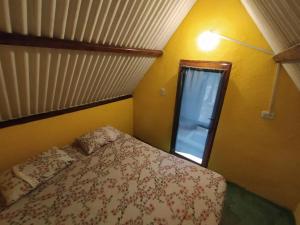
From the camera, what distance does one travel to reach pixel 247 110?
6.84 feet

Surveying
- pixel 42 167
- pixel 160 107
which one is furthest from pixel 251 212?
Result: pixel 42 167

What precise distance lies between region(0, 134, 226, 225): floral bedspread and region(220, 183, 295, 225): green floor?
0.57 meters

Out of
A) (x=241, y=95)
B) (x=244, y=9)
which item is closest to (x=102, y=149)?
(x=241, y=95)

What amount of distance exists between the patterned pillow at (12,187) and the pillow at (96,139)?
29.1 inches

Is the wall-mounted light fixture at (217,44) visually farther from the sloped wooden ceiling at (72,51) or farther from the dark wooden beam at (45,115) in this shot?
the dark wooden beam at (45,115)

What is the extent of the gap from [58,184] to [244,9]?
2786 millimetres

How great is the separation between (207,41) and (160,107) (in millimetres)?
1277

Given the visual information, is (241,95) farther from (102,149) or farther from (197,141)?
(102,149)

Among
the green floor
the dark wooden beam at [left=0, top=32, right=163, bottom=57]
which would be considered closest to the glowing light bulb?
the dark wooden beam at [left=0, top=32, right=163, bottom=57]

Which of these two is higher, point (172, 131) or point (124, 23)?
point (124, 23)

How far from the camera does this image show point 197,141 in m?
2.66

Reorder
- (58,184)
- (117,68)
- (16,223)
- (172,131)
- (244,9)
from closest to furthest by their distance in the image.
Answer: (16,223) → (58,184) → (244,9) → (117,68) → (172,131)

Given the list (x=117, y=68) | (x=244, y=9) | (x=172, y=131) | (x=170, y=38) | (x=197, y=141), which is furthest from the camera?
(x=172, y=131)

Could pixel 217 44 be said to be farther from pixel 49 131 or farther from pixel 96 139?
pixel 49 131
